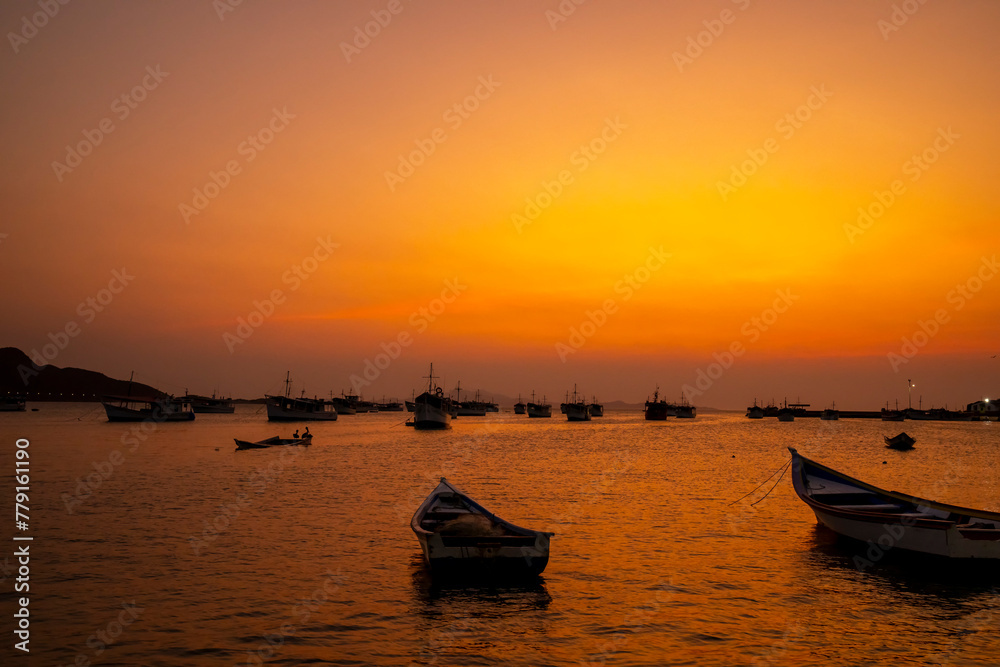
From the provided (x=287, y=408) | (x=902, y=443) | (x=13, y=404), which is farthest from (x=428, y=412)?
(x=13, y=404)

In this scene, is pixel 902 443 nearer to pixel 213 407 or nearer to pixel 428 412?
pixel 428 412

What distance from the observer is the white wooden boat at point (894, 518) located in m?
18.1

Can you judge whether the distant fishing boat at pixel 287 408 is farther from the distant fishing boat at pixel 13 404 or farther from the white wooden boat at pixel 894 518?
the white wooden boat at pixel 894 518

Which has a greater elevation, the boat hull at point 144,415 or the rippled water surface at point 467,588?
the rippled water surface at point 467,588

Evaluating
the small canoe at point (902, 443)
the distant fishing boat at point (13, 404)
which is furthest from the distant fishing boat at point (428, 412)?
the distant fishing boat at point (13, 404)

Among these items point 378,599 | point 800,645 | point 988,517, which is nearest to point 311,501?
point 378,599

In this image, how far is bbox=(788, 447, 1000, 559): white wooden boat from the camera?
713 inches

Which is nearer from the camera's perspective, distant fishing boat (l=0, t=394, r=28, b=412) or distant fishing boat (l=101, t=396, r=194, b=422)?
distant fishing boat (l=101, t=396, r=194, b=422)

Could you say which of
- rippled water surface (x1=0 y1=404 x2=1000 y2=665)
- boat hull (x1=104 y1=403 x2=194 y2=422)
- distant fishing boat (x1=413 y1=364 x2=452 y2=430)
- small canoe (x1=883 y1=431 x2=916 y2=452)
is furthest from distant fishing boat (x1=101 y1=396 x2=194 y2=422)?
small canoe (x1=883 y1=431 x2=916 y2=452)

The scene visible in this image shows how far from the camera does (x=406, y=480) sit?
4022 cm

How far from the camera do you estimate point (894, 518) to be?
66.5ft

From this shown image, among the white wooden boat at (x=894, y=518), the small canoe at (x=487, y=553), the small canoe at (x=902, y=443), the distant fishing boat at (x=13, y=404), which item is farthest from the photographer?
the distant fishing boat at (x=13, y=404)

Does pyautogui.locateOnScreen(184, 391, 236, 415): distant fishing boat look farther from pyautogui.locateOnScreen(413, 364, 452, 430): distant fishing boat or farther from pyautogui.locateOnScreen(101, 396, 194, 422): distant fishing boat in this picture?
pyautogui.locateOnScreen(413, 364, 452, 430): distant fishing boat

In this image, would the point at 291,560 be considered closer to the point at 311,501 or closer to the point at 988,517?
the point at 311,501
